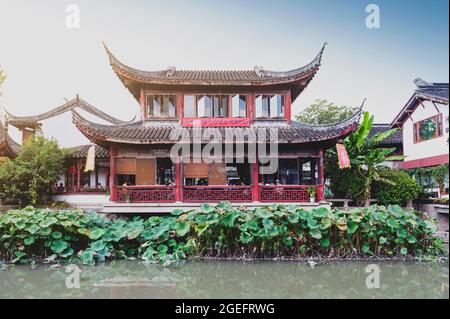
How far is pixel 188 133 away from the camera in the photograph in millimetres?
10477

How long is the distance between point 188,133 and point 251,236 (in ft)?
14.5

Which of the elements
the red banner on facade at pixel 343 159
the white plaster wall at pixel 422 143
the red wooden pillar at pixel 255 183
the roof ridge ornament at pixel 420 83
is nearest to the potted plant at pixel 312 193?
the red banner on facade at pixel 343 159

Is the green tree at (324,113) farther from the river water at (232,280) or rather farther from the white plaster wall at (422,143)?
the river water at (232,280)

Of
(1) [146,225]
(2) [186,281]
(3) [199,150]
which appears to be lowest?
(2) [186,281]

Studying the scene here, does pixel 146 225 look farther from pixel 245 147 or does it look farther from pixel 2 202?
pixel 2 202

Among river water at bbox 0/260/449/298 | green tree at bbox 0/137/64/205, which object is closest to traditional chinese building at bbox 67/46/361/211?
river water at bbox 0/260/449/298

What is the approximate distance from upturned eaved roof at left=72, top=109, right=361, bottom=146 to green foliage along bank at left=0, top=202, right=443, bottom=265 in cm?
283

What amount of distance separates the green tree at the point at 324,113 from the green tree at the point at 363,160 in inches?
453

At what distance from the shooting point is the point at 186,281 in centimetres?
610

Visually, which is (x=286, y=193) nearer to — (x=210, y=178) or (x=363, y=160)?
(x=210, y=178)
